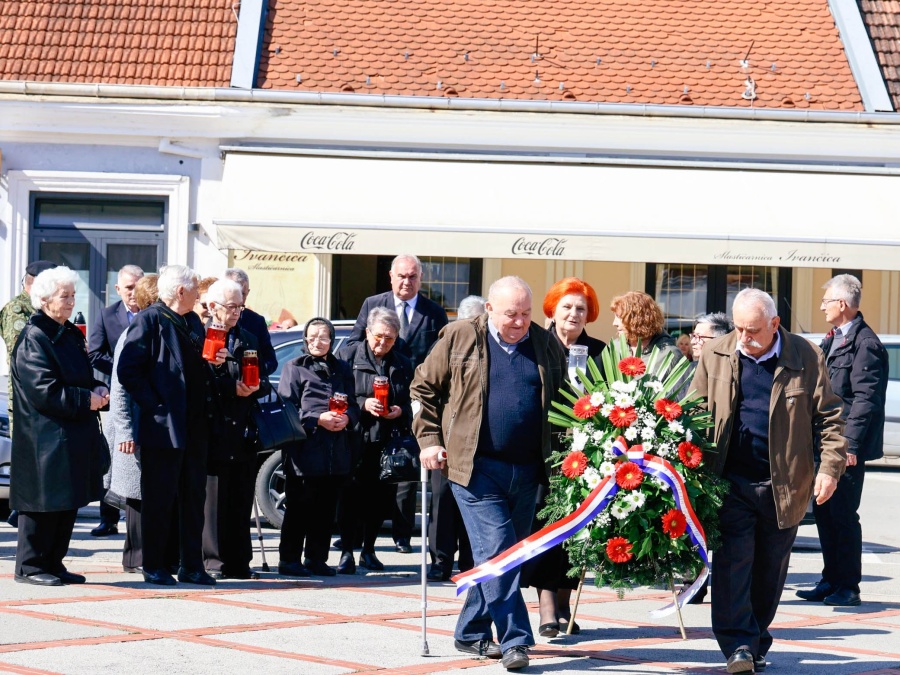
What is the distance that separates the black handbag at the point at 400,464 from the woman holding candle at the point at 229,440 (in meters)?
0.90

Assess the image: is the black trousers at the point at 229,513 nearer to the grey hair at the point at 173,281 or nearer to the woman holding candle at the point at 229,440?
the woman holding candle at the point at 229,440

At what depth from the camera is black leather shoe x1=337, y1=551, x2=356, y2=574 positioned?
972 centimetres

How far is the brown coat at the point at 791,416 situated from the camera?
22.3ft

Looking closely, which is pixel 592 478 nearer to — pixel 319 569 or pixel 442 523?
pixel 442 523

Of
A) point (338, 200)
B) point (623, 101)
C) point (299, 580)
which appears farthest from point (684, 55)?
point (299, 580)

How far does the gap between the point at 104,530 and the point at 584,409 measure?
5401mm

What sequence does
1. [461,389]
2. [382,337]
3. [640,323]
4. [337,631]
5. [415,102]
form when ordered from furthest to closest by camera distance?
[415,102] < [382,337] < [640,323] < [337,631] < [461,389]

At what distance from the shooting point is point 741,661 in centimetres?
664

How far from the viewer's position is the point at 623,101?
19734 millimetres

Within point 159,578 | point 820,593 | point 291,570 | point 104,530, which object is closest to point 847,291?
point 820,593

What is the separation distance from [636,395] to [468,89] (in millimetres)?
13123

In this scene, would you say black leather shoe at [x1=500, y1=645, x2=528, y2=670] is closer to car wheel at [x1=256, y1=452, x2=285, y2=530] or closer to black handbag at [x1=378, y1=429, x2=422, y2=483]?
black handbag at [x1=378, y1=429, x2=422, y2=483]

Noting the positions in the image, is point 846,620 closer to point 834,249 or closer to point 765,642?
point 765,642

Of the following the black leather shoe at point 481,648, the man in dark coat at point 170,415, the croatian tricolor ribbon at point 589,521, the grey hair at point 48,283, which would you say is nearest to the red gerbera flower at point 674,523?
the croatian tricolor ribbon at point 589,521
